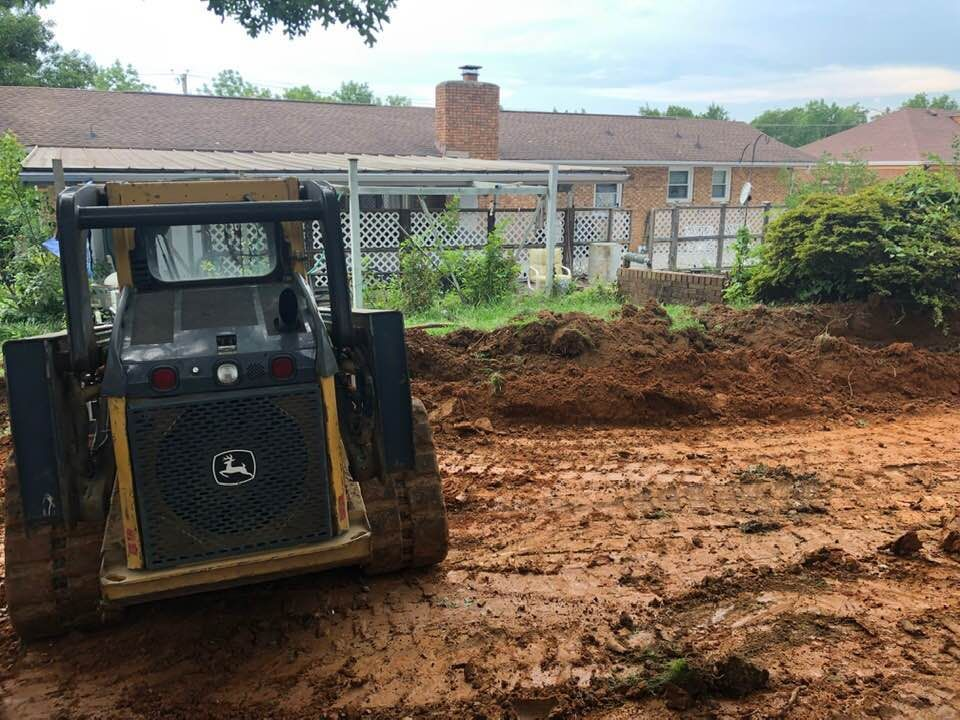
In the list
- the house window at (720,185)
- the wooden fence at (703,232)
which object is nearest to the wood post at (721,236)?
the wooden fence at (703,232)

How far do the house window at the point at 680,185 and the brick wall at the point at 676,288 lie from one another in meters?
17.7

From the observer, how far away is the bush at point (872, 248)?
10414mm

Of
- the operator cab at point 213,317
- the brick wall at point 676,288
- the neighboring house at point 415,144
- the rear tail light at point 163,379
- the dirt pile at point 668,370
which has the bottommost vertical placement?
the dirt pile at point 668,370

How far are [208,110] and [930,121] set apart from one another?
35686 millimetres

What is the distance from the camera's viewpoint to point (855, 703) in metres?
3.39

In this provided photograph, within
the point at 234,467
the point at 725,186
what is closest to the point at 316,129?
the point at 725,186

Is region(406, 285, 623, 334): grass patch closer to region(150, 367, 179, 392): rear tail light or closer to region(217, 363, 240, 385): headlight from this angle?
region(217, 363, 240, 385): headlight

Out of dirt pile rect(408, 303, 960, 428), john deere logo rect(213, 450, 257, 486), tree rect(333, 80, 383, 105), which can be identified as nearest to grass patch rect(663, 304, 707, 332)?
dirt pile rect(408, 303, 960, 428)

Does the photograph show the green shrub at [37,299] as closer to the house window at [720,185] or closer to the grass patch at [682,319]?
the grass patch at [682,319]

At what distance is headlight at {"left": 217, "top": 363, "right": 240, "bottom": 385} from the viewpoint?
354 cm

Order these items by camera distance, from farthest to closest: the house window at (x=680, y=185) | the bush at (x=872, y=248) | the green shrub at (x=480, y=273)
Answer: the house window at (x=680, y=185)
the green shrub at (x=480, y=273)
the bush at (x=872, y=248)

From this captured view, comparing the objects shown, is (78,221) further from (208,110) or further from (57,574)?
(208,110)

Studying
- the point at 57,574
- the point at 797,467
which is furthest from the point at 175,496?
the point at 797,467

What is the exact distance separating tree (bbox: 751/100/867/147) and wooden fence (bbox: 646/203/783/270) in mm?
58646
